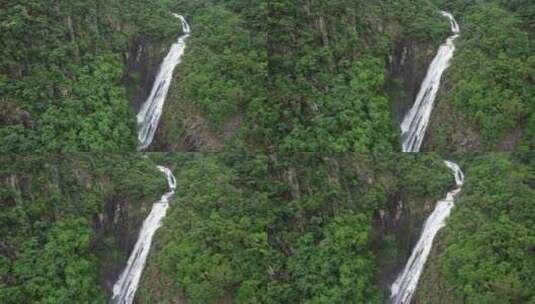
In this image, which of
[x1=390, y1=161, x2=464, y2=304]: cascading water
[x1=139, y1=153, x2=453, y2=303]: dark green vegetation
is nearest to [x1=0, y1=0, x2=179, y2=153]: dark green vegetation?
[x1=139, y1=153, x2=453, y2=303]: dark green vegetation

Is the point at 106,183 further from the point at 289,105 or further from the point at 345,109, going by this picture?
the point at 345,109

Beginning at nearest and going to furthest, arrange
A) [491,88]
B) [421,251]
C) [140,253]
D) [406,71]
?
[491,88], [406,71], [421,251], [140,253]

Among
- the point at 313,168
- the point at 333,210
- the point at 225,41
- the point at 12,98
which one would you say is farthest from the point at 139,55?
the point at 333,210

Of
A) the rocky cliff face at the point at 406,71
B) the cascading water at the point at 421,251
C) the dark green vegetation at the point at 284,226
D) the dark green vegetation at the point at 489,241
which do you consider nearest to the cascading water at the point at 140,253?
the dark green vegetation at the point at 284,226

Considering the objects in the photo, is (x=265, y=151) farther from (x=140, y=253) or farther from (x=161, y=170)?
(x=140, y=253)

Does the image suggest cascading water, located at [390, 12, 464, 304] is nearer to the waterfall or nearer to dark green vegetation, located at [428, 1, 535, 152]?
dark green vegetation, located at [428, 1, 535, 152]

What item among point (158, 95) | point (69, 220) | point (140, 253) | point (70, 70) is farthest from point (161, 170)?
point (70, 70)
